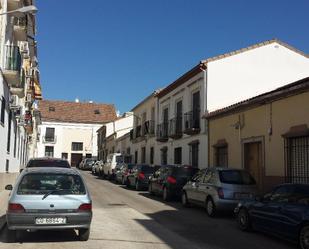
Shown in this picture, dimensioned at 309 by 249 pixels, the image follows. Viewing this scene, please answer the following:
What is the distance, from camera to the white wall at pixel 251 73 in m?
25.5

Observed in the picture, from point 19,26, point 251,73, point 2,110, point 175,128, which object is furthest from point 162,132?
point 2,110

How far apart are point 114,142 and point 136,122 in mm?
12265

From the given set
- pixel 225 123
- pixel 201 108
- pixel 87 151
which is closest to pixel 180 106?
pixel 201 108

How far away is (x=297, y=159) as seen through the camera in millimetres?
15859

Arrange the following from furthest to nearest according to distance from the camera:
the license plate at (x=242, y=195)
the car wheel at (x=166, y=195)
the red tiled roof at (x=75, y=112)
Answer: the red tiled roof at (x=75, y=112) < the car wheel at (x=166, y=195) < the license plate at (x=242, y=195)

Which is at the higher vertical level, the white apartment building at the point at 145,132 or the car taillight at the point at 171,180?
the white apartment building at the point at 145,132

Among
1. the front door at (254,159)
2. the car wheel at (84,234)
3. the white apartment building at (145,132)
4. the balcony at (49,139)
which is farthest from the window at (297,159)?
the balcony at (49,139)

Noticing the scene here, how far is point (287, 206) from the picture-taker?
9859mm

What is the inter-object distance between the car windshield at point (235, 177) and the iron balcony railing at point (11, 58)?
11.0 m

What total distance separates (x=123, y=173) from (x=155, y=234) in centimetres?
1945

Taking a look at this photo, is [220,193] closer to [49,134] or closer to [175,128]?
[175,128]

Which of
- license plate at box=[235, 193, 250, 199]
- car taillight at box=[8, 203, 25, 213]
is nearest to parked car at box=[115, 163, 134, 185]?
license plate at box=[235, 193, 250, 199]

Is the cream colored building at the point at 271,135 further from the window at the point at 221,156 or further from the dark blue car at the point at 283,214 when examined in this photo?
the dark blue car at the point at 283,214

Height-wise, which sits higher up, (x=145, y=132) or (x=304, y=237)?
(x=145, y=132)
